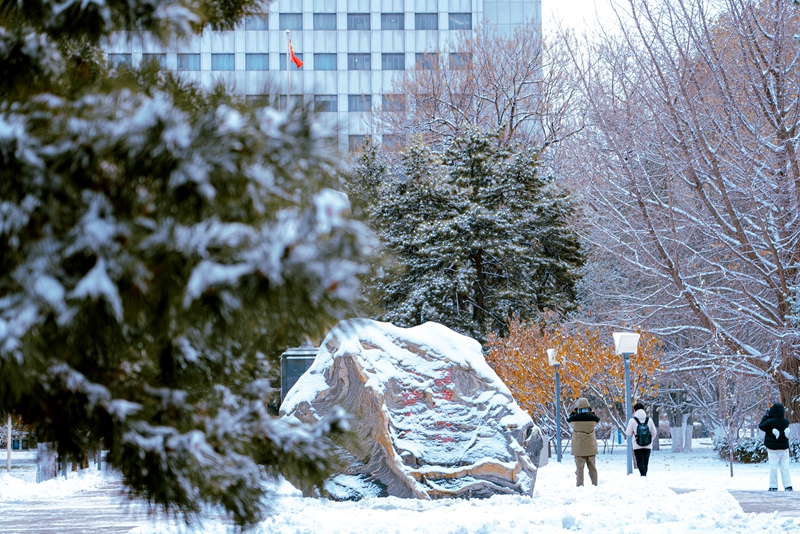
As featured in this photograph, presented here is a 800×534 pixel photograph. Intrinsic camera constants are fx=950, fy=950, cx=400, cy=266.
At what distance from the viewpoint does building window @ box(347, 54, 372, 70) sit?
5812cm

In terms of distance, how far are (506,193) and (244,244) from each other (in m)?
26.0

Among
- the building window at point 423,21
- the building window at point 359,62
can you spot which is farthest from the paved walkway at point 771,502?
the building window at point 423,21

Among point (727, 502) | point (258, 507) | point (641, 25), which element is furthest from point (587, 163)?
point (258, 507)

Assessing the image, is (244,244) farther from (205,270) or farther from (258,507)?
(258,507)

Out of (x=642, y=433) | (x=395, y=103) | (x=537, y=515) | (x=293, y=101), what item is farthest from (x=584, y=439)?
(x=395, y=103)

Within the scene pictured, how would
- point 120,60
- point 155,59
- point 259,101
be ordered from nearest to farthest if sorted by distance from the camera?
point 259,101, point 155,59, point 120,60

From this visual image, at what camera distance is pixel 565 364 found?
23.7m

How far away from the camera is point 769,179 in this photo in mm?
18500

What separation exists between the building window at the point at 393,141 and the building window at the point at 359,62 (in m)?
20.6

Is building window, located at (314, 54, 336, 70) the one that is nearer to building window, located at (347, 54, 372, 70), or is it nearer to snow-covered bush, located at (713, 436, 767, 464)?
building window, located at (347, 54, 372, 70)

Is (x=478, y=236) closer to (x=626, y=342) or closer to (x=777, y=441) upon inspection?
(x=626, y=342)

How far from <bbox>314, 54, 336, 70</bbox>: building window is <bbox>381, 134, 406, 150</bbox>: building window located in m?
20.5

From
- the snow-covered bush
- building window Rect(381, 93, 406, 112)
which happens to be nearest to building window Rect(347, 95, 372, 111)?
building window Rect(381, 93, 406, 112)

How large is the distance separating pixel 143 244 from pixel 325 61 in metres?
57.6
